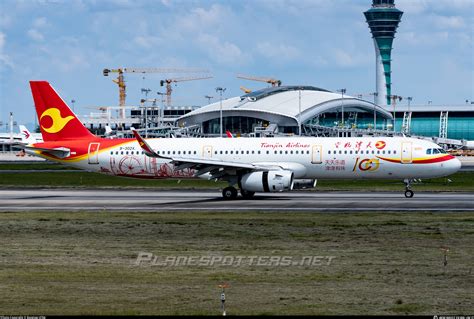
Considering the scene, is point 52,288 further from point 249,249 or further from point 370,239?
point 370,239

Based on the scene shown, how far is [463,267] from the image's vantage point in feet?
90.9

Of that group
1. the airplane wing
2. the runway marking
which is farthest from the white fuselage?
the runway marking

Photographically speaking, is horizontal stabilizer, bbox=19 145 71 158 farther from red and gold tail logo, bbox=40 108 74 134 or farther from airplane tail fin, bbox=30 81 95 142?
red and gold tail logo, bbox=40 108 74 134

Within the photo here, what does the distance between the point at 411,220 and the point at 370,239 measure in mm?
7252

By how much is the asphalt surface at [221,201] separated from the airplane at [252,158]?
145 centimetres

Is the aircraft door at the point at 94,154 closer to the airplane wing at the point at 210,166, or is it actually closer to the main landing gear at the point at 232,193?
the airplane wing at the point at 210,166

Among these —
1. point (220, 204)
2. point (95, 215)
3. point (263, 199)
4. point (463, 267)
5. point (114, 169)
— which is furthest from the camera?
point (114, 169)

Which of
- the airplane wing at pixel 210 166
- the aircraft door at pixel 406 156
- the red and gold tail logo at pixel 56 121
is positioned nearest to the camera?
the airplane wing at pixel 210 166

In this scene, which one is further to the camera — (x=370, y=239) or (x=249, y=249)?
(x=370, y=239)

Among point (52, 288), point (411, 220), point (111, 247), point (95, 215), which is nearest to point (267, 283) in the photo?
point (52, 288)

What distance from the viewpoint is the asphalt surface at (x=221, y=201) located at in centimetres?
4859

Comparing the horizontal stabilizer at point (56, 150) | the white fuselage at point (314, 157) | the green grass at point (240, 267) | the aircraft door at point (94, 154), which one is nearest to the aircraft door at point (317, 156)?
the white fuselage at point (314, 157)

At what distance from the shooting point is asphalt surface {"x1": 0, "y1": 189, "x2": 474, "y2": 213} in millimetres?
48594

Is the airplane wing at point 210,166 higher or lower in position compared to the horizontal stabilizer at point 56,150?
lower
